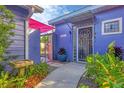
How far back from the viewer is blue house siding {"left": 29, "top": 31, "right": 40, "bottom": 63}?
23.7 ft

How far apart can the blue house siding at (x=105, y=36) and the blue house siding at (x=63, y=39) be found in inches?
79.3

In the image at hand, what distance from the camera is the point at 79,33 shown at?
32.0 feet

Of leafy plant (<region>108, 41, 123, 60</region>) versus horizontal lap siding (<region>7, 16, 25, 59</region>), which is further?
leafy plant (<region>108, 41, 123, 60</region>)

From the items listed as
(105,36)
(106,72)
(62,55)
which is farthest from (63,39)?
(106,72)

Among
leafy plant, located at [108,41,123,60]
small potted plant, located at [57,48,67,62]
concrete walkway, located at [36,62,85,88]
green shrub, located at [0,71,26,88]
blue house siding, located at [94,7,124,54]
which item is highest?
blue house siding, located at [94,7,124,54]

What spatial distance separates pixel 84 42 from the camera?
929 cm

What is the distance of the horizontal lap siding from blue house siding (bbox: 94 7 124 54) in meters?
3.18

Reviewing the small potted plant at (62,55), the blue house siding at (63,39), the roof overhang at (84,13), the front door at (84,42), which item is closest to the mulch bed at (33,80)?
the front door at (84,42)

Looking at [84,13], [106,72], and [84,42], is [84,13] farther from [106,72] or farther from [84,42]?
[106,72]

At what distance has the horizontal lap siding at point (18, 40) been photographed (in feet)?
19.7

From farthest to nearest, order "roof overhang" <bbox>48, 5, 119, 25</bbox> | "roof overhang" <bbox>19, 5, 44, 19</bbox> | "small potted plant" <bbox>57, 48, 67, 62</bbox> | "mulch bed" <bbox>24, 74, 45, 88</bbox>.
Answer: "small potted plant" <bbox>57, 48, 67, 62</bbox>
"roof overhang" <bbox>48, 5, 119, 25</bbox>
"roof overhang" <bbox>19, 5, 44, 19</bbox>
"mulch bed" <bbox>24, 74, 45, 88</bbox>

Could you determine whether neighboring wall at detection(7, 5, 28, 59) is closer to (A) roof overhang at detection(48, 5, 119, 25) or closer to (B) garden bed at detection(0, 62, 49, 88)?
(B) garden bed at detection(0, 62, 49, 88)

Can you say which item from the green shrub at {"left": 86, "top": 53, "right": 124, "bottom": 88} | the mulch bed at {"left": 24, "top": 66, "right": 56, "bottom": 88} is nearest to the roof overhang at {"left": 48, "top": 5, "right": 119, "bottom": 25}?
the green shrub at {"left": 86, "top": 53, "right": 124, "bottom": 88}

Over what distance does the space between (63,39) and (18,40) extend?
4494mm
